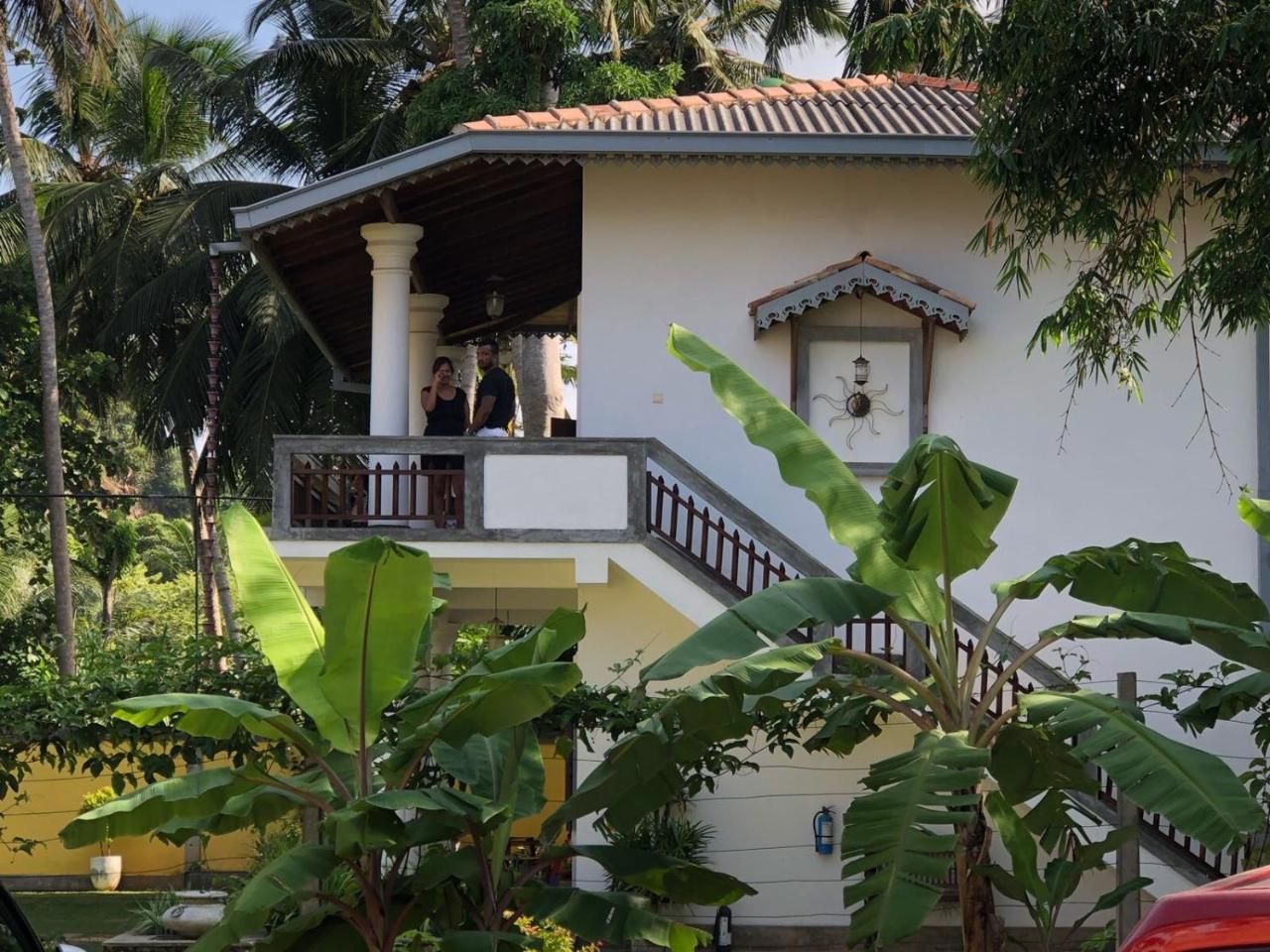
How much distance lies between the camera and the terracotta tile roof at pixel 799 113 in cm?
1504

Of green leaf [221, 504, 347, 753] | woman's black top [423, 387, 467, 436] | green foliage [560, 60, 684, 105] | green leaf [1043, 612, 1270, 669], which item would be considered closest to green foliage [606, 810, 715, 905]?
woman's black top [423, 387, 467, 436]

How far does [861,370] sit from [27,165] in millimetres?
15703

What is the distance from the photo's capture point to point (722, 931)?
44.1 ft

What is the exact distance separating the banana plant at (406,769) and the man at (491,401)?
6.31 m

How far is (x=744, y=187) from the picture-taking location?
51.8ft

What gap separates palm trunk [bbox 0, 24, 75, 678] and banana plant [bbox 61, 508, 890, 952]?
16391 millimetres

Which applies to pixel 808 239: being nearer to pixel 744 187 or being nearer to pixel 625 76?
pixel 744 187

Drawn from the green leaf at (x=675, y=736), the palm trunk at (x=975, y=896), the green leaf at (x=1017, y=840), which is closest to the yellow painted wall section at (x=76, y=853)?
the green leaf at (x=675, y=736)

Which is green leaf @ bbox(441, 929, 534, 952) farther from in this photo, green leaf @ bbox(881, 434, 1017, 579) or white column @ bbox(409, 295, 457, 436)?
white column @ bbox(409, 295, 457, 436)

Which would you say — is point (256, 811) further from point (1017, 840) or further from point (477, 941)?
point (1017, 840)

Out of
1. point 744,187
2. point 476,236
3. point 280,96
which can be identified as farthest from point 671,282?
point 280,96

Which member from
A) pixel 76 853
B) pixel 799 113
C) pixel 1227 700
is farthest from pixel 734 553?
pixel 76 853

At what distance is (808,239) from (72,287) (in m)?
19.4

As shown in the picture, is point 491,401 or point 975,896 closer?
point 975,896
